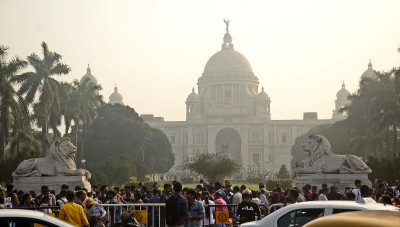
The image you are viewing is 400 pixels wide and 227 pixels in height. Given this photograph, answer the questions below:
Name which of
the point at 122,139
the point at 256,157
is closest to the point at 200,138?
the point at 256,157

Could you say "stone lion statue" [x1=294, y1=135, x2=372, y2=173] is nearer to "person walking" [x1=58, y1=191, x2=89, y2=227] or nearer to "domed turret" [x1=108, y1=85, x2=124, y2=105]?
"person walking" [x1=58, y1=191, x2=89, y2=227]

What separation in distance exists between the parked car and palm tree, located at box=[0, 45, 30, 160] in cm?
3752

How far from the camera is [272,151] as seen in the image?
137 meters

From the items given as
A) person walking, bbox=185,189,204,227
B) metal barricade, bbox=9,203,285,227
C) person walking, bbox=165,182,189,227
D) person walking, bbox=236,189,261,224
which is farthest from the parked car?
metal barricade, bbox=9,203,285,227

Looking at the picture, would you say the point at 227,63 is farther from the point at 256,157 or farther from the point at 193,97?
the point at 256,157

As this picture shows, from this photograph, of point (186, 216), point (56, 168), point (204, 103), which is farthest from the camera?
point (204, 103)

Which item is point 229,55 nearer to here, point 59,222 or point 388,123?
point 388,123

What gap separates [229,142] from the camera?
138 metres

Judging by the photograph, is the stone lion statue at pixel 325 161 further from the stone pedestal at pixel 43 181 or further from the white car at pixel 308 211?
the white car at pixel 308 211

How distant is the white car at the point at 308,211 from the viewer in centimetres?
1052

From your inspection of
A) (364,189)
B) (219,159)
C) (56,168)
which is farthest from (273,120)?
(364,189)

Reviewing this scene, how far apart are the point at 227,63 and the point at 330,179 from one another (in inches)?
4425

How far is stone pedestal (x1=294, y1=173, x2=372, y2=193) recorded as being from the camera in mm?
27681

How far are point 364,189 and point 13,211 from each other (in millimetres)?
7564
